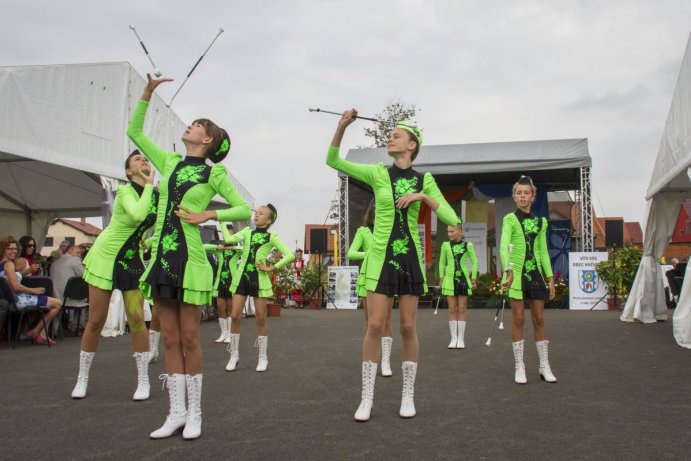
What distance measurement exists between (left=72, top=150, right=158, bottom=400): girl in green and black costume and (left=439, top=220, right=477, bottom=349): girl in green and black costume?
5.05 meters

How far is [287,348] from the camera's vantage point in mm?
9023

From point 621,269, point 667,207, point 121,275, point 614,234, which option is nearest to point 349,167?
point 121,275

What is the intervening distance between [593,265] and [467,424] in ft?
52.1

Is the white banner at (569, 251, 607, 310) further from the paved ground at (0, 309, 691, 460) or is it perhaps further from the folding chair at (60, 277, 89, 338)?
the folding chair at (60, 277, 89, 338)

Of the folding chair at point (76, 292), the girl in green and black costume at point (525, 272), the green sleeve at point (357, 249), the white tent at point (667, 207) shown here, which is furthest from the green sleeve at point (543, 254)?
the folding chair at point (76, 292)

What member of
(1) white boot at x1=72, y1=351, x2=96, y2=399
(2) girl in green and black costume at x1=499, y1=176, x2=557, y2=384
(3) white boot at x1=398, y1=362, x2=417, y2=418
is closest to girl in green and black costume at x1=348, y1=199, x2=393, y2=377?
(3) white boot at x1=398, y1=362, x2=417, y2=418

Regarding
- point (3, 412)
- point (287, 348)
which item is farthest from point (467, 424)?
point (287, 348)

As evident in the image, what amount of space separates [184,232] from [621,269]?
1698 centimetres

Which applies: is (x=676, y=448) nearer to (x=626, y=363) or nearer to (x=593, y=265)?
(x=626, y=363)

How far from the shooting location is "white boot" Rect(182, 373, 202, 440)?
3.77 metres

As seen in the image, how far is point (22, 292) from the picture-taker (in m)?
9.12

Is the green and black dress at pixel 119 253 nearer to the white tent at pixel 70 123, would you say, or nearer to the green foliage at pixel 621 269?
the white tent at pixel 70 123

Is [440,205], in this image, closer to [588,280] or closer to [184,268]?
[184,268]

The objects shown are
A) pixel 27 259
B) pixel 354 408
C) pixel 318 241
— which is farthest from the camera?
pixel 318 241
